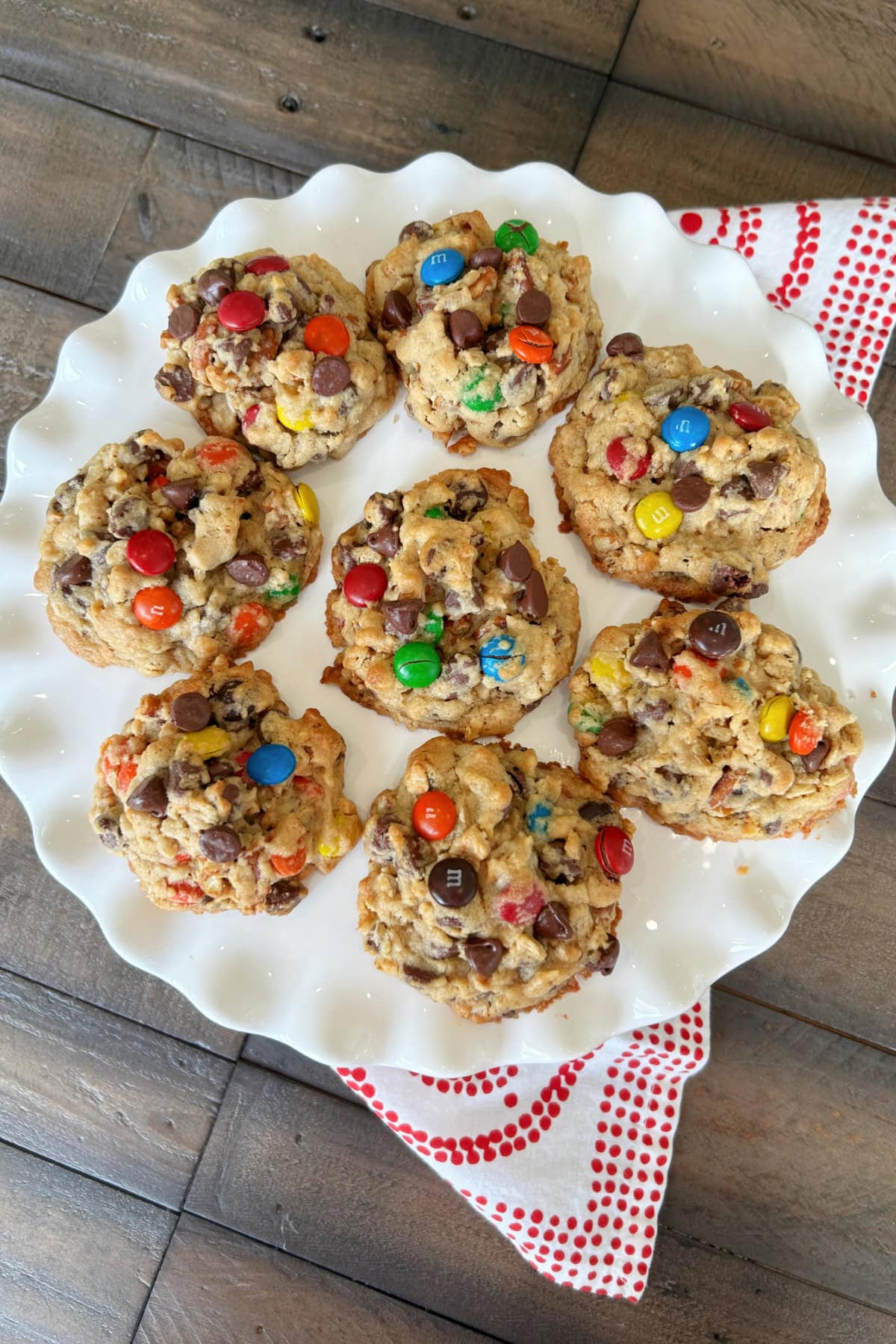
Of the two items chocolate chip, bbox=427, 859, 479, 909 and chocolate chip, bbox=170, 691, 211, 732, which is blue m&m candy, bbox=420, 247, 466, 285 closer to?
chocolate chip, bbox=170, 691, 211, 732

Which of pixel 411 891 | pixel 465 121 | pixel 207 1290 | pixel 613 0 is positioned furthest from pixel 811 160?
pixel 207 1290

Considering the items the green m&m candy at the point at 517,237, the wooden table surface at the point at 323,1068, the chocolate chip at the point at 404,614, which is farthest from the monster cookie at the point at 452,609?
the wooden table surface at the point at 323,1068

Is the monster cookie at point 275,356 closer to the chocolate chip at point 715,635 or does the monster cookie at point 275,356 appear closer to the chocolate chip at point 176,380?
the chocolate chip at point 176,380

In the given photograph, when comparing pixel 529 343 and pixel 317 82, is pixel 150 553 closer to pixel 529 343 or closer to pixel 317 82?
pixel 529 343

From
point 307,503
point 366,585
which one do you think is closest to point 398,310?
point 307,503

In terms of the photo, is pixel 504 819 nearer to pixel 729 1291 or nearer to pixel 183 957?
pixel 183 957

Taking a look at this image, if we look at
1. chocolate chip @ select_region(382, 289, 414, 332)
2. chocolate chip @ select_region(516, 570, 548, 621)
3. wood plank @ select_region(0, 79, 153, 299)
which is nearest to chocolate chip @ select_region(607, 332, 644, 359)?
chocolate chip @ select_region(382, 289, 414, 332)
